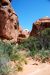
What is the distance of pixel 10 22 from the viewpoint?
37.0 metres

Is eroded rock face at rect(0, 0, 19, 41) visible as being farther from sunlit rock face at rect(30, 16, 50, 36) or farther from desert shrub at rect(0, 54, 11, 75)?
desert shrub at rect(0, 54, 11, 75)

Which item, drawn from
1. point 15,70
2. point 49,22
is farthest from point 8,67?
point 49,22

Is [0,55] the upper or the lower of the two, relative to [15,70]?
upper

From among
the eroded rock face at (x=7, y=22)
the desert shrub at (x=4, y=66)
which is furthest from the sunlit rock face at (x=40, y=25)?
the desert shrub at (x=4, y=66)

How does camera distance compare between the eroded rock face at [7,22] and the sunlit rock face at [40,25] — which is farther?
the sunlit rock face at [40,25]

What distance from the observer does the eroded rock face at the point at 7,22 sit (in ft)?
117

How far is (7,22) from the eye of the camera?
36.1m

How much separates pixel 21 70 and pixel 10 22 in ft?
83.8

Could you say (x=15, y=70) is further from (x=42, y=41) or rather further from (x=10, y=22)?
(x=10, y=22)

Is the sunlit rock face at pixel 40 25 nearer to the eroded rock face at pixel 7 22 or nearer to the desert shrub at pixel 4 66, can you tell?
the eroded rock face at pixel 7 22

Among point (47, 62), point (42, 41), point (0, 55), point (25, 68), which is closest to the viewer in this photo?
point (0, 55)

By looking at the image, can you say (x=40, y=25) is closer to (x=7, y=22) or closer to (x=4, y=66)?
(x=7, y=22)

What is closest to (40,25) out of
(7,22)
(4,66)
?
(7,22)

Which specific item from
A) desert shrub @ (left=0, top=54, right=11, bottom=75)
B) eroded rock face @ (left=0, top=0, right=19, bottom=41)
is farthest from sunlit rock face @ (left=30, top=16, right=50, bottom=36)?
desert shrub @ (left=0, top=54, right=11, bottom=75)
